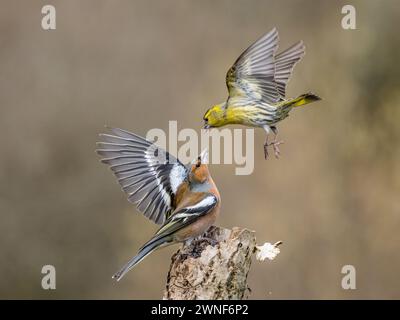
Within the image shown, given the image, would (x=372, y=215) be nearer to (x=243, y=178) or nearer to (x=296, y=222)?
(x=296, y=222)

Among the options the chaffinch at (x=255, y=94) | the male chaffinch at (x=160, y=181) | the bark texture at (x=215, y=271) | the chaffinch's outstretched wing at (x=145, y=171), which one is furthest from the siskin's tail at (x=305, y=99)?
the bark texture at (x=215, y=271)

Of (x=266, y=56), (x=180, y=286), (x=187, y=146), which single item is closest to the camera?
(x=180, y=286)

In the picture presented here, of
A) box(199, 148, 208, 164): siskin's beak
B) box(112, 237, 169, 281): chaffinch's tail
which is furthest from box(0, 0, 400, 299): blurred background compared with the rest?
box(112, 237, 169, 281): chaffinch's tail

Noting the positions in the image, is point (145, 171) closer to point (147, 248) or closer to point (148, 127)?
point (147, 248)

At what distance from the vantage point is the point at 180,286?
5621 mm

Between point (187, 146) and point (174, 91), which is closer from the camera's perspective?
point (187, 146)

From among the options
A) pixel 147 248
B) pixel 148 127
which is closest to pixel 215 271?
pixel 147 248

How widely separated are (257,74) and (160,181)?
4.90ft

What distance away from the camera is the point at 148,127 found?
10.2 metres

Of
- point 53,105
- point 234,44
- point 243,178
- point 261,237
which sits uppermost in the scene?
point 234,44

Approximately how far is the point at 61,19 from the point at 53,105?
1.17 m

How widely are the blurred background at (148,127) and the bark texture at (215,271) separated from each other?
451cm

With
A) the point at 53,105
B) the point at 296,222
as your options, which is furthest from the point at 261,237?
the point at 53,105

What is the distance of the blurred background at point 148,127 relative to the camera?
10359 millimetres
